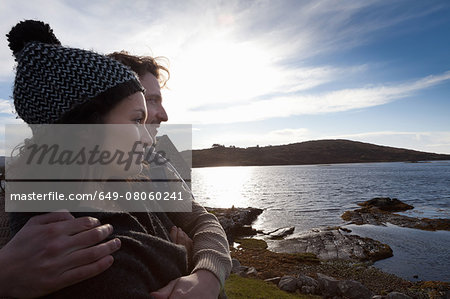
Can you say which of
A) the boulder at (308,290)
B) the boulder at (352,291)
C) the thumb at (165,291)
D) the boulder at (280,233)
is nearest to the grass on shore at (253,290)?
the boulder at (308,290)

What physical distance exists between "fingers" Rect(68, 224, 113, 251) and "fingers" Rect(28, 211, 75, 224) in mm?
143

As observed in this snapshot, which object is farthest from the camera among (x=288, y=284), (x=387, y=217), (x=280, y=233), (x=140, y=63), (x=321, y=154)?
(x=321, y=154)

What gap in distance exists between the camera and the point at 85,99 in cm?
174

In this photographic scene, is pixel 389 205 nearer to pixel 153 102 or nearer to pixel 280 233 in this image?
pixel 280 233

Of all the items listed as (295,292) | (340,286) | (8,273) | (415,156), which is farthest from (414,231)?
(415,156)

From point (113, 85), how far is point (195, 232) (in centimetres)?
157

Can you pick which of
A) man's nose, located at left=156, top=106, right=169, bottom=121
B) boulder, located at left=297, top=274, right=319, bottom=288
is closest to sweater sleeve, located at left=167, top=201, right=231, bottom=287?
man's nose, located at left=156, top=106, right=169, bottom=121

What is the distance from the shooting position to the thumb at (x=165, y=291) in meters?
1.66

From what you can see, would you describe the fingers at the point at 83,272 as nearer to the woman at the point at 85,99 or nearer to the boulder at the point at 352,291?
the woman at the point at 85,99

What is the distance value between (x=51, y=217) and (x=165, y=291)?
2.61 feet

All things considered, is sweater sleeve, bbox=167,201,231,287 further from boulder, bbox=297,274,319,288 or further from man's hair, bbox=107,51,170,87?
boulder, bbox=297,274,319,288

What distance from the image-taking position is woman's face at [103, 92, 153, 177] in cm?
188

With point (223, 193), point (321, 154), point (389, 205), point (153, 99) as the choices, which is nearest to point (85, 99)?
point (153, 99)

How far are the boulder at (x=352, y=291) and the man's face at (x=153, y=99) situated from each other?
9.35 metres
